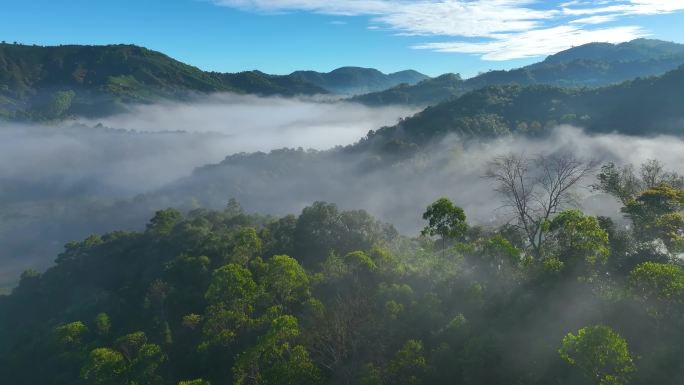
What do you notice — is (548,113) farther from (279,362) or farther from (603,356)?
(279,362)

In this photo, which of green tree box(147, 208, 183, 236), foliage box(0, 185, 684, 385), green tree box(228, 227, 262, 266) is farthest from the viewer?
green tree box(147, 208, 183, 236)

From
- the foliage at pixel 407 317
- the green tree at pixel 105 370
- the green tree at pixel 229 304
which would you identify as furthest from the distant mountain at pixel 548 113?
the green tree at pixel 105 370

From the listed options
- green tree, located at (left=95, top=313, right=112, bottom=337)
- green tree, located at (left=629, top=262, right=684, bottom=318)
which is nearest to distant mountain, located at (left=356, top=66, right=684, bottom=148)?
green tree, located at (left=95, top=313, right=112, bottom=337)

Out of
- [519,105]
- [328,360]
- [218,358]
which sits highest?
[519,105]

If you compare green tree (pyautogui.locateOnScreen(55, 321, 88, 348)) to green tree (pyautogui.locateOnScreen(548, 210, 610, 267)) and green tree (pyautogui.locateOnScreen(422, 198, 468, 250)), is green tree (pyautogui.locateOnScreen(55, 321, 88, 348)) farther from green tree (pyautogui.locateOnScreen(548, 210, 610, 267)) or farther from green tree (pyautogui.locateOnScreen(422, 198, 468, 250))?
green tree (pyautogui.locateOnScreen(548, 210, 610, 267))

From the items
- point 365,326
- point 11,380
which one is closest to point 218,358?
point 365,326

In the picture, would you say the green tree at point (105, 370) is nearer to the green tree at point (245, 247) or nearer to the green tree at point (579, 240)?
the green tree at point (245, 247)

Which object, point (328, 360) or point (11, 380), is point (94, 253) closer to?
point (11, 380)
